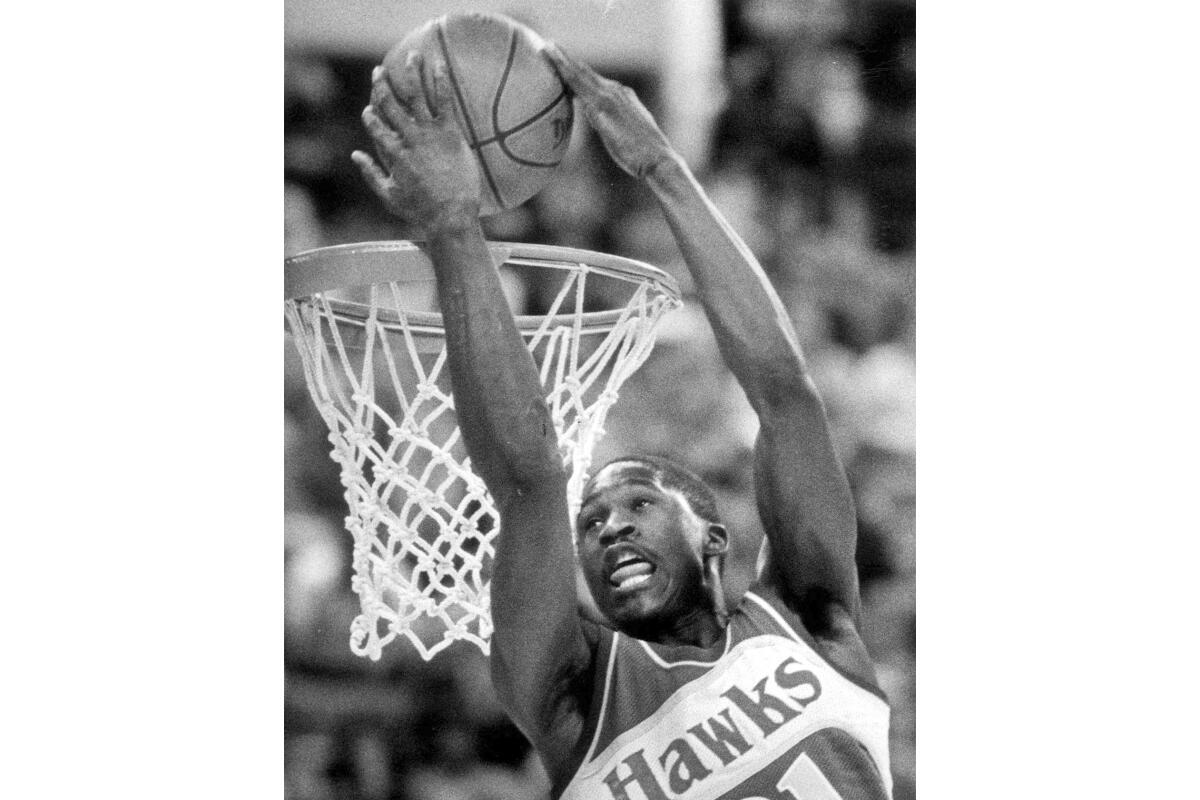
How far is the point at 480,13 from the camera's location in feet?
7.95

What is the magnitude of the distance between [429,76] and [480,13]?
184 mm

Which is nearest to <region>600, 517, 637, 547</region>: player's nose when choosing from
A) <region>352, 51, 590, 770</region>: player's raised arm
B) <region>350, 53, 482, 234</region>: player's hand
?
<region>352, 51, 590, 770</region>: player's raised arm

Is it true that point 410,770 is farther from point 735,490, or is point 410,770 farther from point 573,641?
point 735,490

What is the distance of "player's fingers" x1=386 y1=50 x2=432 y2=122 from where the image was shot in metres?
2.33

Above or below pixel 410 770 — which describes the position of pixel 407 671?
above

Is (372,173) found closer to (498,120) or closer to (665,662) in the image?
(498,120)

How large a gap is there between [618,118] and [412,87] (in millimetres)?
381

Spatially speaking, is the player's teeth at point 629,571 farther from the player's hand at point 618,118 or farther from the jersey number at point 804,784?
the player's hand at point 618,118

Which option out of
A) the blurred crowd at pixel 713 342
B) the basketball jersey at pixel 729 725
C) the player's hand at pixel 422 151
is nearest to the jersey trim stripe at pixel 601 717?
the basketball jersey at pixel 729 725

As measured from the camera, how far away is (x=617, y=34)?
8.16 ft

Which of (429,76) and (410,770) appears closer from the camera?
(429,76)

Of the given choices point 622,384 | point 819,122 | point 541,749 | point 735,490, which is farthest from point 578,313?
point 541,749

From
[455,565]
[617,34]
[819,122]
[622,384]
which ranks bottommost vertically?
[455,565]

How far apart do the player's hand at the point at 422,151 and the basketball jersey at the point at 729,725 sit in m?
0.81
